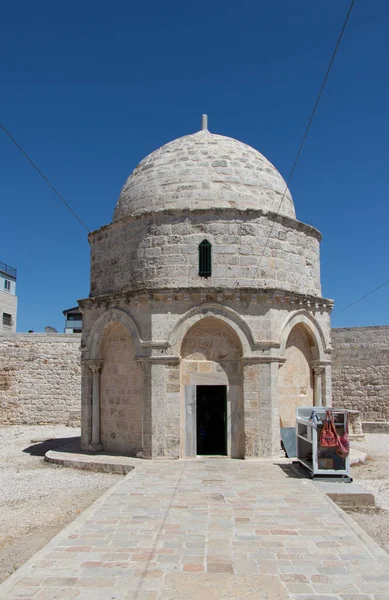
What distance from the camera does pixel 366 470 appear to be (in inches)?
494

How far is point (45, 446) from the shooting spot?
55.2 ft

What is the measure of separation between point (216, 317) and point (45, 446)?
802 cm

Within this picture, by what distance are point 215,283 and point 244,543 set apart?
273 inches

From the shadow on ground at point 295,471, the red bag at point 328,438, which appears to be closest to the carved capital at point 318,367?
the shadow on ground at point 295,471

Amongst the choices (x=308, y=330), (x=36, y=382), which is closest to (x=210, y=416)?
(x=308, y=330)

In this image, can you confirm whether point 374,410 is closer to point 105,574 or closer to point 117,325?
point 117,325

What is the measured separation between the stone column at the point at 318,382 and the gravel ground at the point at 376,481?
1.79m

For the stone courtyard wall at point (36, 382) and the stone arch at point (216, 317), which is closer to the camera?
the stone arch at point (216, 317)

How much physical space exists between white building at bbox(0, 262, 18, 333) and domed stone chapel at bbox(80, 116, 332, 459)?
26.4 meters

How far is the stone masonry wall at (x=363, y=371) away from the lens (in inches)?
851

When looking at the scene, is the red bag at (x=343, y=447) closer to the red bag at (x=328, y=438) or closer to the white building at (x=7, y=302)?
the red bag at (x=328, y=438)

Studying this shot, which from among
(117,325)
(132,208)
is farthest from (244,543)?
(132,208)

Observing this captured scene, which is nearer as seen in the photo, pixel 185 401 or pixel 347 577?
pixel 347 577

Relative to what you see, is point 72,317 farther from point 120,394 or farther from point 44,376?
point 120,394
